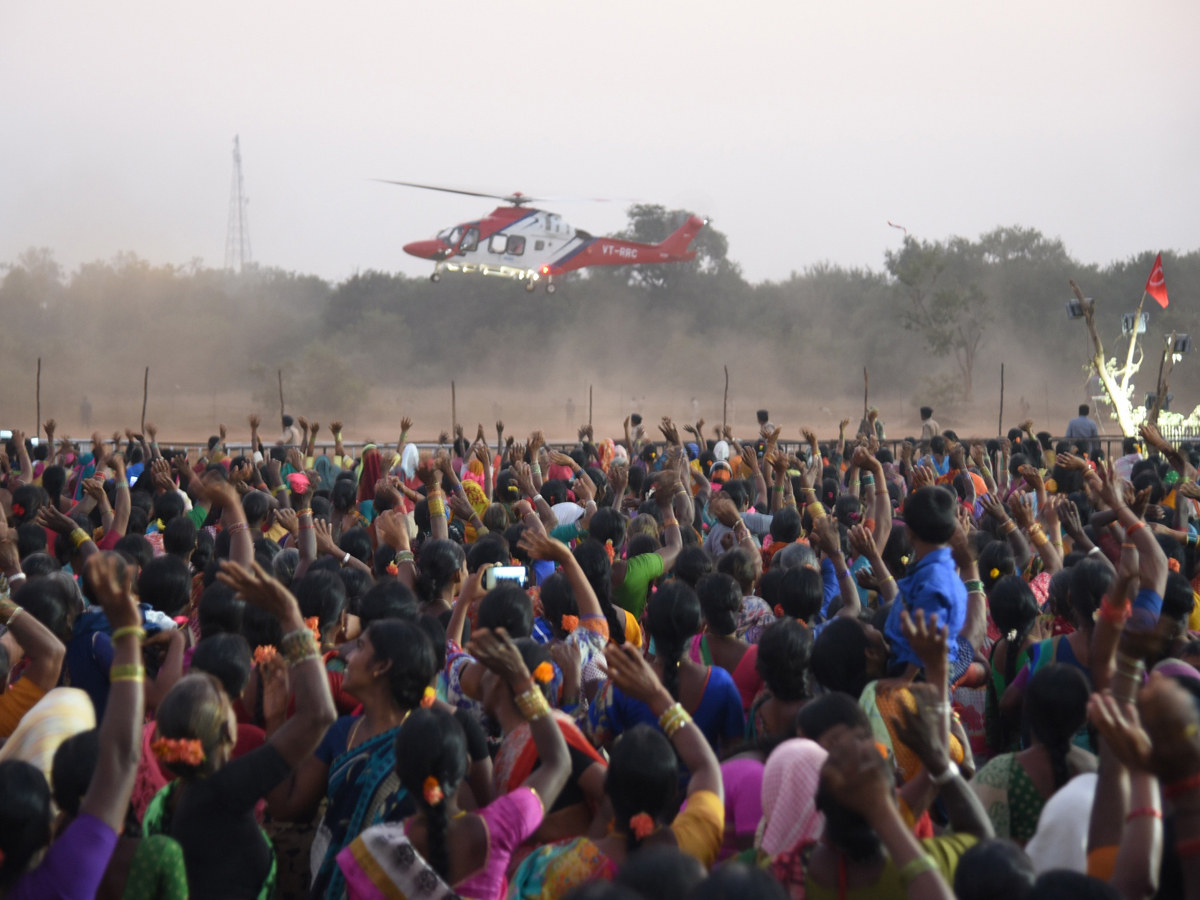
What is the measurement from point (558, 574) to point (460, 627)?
44cm

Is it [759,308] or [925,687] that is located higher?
[759,308]

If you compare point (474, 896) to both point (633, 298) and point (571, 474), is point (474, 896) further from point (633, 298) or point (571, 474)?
point (633, 298)

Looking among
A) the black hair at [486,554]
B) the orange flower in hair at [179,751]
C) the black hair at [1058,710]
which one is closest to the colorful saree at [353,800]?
the orange flower in hair at [179,751]

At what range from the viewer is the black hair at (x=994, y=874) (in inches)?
83.0

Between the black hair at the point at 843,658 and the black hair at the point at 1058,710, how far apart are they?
0.61 m

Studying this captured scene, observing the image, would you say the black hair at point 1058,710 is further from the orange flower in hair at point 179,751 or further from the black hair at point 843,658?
the orange flower in hair at point 179,751

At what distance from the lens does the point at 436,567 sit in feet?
15.4

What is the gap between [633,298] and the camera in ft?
215

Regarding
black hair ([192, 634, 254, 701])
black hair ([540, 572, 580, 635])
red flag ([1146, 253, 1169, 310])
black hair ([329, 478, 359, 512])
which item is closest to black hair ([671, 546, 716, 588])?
black hair ([540, 572, 580, 635])

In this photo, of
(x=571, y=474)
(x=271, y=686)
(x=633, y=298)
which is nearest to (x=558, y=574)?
(x=271, y=686)

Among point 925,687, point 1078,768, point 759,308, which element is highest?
point 759,308

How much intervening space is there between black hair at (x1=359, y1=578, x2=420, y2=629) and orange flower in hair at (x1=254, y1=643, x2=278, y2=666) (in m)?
0.36

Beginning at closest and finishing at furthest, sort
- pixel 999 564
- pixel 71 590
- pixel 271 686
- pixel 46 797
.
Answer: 1. pixel 46 797
2. pixel 271 686
3. pixel 71 590
4. pixel 999 564

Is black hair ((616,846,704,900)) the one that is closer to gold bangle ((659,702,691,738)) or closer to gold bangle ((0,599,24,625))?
gold bangle ((659,702,691,738))
